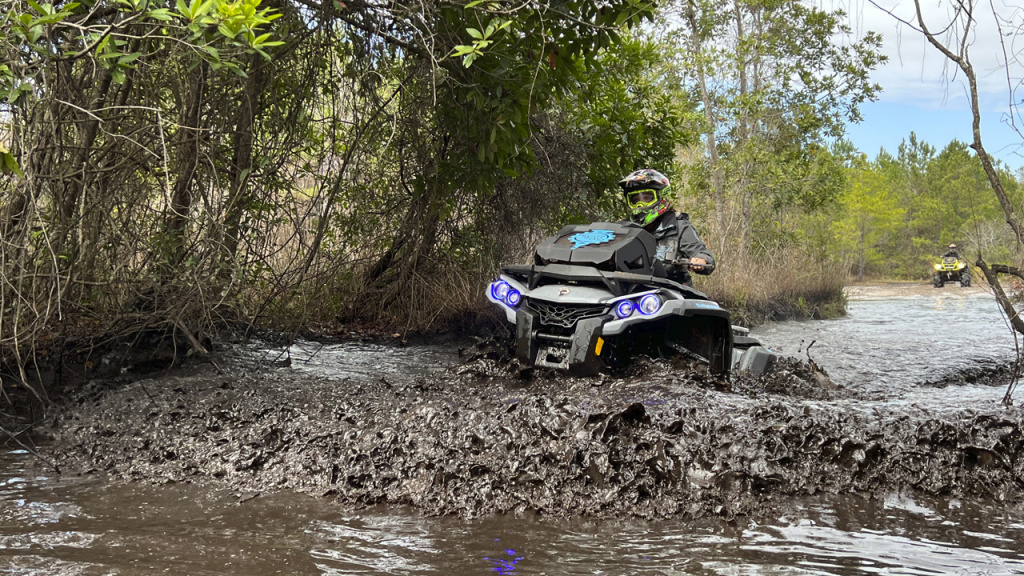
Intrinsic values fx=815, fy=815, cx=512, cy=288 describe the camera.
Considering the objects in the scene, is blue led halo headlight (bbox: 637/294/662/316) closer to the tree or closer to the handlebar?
the handlebar

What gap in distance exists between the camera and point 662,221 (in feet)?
22.4

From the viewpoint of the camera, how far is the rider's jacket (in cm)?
665

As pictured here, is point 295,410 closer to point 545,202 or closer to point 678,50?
point 545,202

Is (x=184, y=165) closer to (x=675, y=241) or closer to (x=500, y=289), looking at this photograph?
(x=500, y=289)

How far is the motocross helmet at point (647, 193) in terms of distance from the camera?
6703 mm

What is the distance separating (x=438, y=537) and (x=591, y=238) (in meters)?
3.05

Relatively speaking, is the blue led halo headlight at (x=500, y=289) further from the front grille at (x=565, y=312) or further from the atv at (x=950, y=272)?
the atv at (x=950, y=272)

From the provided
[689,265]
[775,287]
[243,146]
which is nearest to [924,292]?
[775,287]

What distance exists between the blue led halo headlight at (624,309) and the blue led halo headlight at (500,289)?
34.4 inches

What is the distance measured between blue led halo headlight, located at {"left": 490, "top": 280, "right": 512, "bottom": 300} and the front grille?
1.12ft

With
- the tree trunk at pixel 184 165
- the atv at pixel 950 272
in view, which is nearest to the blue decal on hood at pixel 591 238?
the tree trunk at pixel 184 165

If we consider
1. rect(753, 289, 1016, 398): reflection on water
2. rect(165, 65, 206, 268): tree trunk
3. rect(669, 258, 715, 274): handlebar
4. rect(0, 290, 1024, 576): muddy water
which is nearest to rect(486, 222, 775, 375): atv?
rect(669, 258, 715, 274): handlebar

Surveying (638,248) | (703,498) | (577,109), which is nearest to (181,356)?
(638,248)

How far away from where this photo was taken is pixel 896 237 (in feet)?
204
